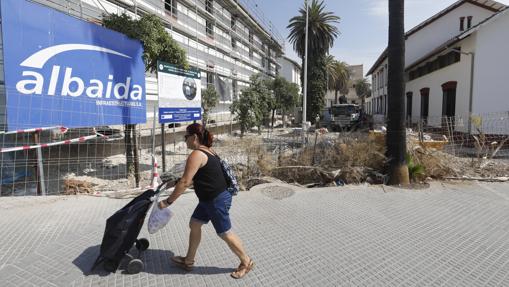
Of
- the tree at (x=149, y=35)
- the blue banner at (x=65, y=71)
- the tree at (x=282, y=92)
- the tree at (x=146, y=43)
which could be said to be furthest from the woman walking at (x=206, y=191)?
the tree at (x=282, y=92)

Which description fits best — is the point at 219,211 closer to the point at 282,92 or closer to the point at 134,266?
the point at 134,266

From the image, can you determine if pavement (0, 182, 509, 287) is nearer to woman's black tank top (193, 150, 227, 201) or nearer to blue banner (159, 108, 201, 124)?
woman's black tank top (193, 150, 227, 201)

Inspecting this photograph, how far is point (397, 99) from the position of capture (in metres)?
6.41

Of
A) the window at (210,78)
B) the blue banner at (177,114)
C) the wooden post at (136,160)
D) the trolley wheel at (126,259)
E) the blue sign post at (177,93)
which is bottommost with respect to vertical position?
the trolley wheel at (126,259)

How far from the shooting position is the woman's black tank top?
111 inches

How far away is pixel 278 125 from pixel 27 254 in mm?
30786

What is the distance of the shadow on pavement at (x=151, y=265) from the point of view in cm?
299

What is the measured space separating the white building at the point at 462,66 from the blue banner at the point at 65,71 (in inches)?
454

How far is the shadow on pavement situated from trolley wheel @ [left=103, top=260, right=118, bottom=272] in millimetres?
50

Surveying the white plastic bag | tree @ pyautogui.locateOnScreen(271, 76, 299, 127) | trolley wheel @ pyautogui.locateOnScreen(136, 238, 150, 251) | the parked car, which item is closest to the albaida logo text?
trolley wheel @ pyautogui.locateOnScreen(136, 238, 150, 251)

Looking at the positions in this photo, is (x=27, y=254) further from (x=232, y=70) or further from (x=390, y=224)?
(x=232, y=70)

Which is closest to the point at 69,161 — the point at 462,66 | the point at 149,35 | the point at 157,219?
the point at 149,35

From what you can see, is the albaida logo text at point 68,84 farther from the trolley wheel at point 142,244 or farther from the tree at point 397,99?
the tree at point 397,99

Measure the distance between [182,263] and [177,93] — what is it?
5.57 m
